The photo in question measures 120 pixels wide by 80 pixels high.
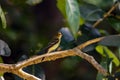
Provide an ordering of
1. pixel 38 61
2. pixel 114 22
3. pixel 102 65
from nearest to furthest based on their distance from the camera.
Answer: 1. pixel 38 61
2. pixel 102 65
3. pixel 114 22

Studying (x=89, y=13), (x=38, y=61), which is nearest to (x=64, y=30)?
(x=89, y=13)

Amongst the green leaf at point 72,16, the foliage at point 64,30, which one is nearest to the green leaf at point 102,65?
the foliage at point 64,30

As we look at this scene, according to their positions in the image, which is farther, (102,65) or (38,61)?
(102,65)

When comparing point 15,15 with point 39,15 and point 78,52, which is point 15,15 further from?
point 78,52

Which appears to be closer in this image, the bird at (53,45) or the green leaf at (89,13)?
the bird at (53,45)

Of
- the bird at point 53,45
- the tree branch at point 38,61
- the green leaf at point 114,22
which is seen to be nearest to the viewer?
the tree branch at point 38,61

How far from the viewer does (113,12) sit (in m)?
1.13

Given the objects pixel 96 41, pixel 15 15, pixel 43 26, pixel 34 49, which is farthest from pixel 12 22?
pixel 96 41

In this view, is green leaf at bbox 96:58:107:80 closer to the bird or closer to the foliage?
the foliage

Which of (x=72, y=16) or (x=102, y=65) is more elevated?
(x=72, y=16)

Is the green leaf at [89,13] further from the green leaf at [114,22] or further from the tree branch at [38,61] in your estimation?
the tree branch at [38,61]

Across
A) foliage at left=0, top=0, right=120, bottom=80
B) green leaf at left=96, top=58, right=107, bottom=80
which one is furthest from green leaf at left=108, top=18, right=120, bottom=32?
green leaf at left=96, top=58, right=107, bottom=80

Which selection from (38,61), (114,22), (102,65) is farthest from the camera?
(114,22)

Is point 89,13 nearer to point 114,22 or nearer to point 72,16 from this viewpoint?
point 114,22
